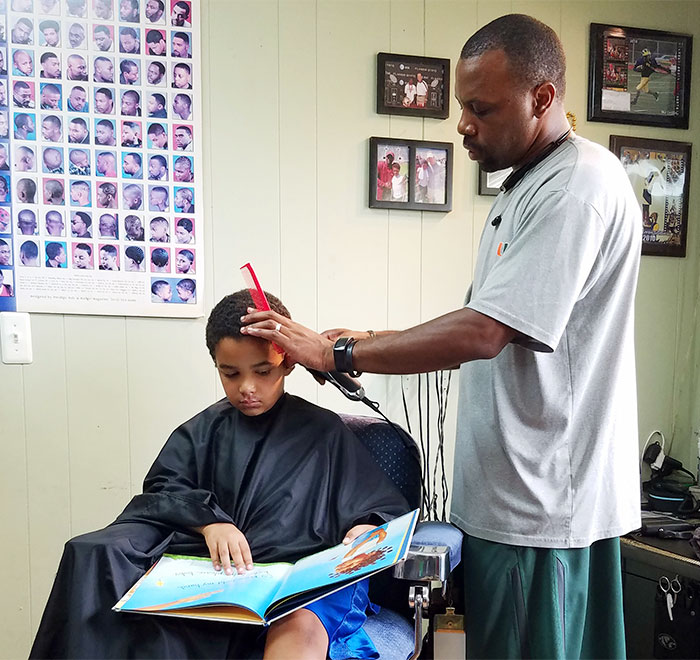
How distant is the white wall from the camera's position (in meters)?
2.08

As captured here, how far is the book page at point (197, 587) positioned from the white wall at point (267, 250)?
34.4 inches

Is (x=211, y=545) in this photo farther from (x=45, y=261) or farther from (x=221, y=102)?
(x=221, y=102)

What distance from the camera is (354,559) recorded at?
1.25 m

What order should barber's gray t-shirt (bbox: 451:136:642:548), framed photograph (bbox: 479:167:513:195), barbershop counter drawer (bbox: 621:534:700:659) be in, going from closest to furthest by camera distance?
barber's gray t-shirt (bbox: 451:136:642:548)
barbershop counter drawer (bbox: 621:534:700:659)
framed photograph (bbox: 479:167:513:195)

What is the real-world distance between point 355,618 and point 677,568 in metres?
1.15

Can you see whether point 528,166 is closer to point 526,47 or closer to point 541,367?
point 526,47

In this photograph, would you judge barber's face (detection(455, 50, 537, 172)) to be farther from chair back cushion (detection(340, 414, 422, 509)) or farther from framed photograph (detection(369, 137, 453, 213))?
framed photograph (detection(369, 137, 453, 213))

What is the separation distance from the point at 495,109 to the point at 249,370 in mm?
755

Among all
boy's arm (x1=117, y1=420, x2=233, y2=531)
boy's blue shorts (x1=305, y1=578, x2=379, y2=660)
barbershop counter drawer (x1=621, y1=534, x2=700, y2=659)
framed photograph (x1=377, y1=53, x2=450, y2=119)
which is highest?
framed photograph (x1=377, y1=53, x2=450, y2=119)

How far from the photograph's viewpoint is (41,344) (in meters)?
2.06

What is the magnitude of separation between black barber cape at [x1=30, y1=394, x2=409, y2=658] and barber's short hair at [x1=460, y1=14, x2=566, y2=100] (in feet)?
2.90

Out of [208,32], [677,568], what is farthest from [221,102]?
[677,568]

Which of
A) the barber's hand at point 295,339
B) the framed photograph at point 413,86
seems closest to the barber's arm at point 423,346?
the barber's hand at point 295,339

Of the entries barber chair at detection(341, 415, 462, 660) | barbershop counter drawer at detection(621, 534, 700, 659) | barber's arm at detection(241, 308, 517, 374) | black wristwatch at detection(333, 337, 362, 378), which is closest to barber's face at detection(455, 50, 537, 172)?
barber's arm at detection(241, 308, 517, 374)
